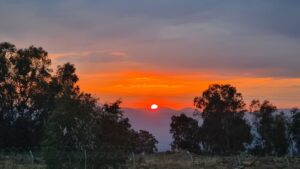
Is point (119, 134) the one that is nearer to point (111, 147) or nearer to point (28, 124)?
point (111, 147)

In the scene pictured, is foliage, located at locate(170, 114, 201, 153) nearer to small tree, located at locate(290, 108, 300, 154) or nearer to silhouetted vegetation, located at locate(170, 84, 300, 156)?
silhouetted vegetation, located at locate(170, 84, 300, 156)

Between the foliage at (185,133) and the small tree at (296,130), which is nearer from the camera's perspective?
the small tree at (296,130)

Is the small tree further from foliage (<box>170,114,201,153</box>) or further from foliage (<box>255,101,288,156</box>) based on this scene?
foliage (<box>170,114,201,153</box>)

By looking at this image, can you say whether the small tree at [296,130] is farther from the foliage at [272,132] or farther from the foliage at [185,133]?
the foliage at [185,133]

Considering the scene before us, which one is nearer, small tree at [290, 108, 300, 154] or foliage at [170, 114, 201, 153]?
small tree at [290, 108, 300, 154]

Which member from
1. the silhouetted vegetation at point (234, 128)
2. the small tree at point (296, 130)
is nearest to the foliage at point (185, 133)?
the silhouetted vegetation at point (234, 128)

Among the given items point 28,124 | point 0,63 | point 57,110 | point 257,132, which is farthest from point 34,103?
point 57,110

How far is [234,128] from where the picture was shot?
78.2 meters

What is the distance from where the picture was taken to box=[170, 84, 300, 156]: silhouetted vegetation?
77.2 meters

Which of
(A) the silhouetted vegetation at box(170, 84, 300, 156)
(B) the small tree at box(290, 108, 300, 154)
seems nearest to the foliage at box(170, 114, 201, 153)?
(A) the silhouetted vegetation at box(170, 84, 300, 156)

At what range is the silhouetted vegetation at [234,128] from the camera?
7725 cm

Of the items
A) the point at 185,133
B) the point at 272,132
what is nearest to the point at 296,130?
the point at 272,132

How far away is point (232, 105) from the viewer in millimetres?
81062

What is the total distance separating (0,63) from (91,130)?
4726 cm
